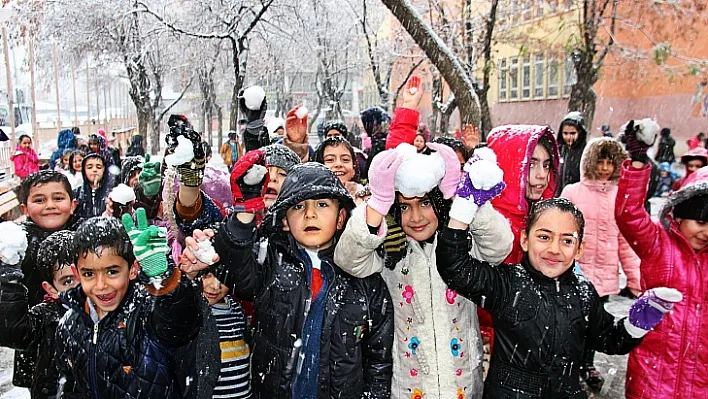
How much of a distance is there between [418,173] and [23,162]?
34.2 feet

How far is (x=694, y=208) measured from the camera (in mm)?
2986

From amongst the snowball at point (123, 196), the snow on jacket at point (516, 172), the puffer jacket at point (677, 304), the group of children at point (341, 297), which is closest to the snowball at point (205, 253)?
the group of children at point (341, 297)

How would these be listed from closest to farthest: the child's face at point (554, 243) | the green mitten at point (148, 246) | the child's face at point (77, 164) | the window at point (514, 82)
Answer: the green mitten at point (148, 246), the child's face at point (554, 243), the child's face at point (77, 164), the window at point (514, 82)

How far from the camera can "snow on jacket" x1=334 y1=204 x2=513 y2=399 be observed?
8.41 ft

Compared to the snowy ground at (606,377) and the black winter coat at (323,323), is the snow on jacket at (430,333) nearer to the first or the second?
the black winter coat at (323,323)

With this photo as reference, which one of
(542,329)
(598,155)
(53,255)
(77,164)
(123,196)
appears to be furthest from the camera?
(77,164)

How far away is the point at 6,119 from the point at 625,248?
11.3 metres

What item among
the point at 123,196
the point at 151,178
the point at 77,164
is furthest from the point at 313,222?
the point at 77,164

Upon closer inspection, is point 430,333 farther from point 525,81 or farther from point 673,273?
point 525,81

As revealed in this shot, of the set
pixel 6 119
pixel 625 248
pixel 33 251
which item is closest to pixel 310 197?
pixel 33 251

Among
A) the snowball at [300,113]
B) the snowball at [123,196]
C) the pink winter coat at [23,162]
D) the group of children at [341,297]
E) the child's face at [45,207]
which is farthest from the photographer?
the pink winter coat at [23,162]

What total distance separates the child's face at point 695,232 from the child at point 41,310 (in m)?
2.91

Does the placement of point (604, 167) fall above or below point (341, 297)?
above

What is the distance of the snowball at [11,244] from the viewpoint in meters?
2.40
